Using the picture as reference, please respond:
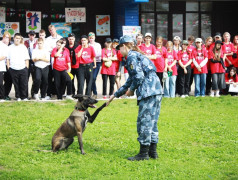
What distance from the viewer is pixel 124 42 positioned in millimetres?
6934

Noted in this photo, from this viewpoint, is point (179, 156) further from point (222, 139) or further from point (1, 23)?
point (1, 23)

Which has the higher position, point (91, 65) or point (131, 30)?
point (131, 30)

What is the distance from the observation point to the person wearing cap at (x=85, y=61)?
13211mm

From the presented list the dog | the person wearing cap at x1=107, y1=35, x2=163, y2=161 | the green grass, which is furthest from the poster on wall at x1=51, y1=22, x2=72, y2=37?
the person wearing cap at x1=107, y1=35, x2=163, y2=161

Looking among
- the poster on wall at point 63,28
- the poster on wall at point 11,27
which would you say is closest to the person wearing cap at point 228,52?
the poster on wall at point 63,28

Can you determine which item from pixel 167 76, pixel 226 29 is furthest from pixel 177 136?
pixel 226 29

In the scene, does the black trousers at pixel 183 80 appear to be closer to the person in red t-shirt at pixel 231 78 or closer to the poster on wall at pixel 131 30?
the person in red t-shirt at pixel 231 78

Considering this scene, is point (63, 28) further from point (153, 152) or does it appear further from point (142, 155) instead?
point (142, 155)

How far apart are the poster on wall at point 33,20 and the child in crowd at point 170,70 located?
9302 mm

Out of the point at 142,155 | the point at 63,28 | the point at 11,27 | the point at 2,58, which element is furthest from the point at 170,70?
the point at 11,27

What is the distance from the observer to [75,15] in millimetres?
22188

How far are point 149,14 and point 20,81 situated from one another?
11462 millimetres

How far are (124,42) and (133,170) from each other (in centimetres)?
190

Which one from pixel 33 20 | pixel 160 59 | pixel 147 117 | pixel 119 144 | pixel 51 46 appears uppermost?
pixel 33 20
